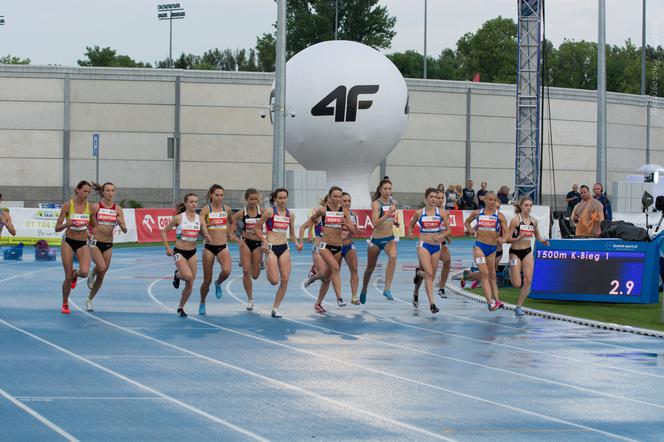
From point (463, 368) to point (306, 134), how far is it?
1231 inches

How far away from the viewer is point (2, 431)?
9211mm

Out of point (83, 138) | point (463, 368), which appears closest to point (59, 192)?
point (83, 138)

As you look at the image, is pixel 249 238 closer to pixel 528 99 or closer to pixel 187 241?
pixel 187 241

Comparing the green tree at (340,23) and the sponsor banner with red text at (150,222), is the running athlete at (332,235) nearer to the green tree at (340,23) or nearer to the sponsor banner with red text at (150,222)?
the sponsor banner with red text at (150,222)

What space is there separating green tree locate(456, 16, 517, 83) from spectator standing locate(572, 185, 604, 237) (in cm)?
9670

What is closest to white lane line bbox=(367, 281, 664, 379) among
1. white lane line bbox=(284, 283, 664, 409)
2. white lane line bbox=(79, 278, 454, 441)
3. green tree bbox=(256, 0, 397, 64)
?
white lane line bbox=(284, 283, 664, 409)

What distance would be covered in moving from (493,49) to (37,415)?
115185 millimetres

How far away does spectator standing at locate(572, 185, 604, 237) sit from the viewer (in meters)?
23.2

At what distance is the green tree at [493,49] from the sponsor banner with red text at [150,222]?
82495 mm

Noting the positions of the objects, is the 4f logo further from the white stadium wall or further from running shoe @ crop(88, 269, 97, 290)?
running shoe @ crop(88, 269, 97, 290)

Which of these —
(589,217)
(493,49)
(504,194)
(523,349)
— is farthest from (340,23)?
(523,349)

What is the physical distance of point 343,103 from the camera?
142ft

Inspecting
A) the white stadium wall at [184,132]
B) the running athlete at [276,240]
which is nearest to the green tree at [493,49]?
the white stadium wall at [184,132]

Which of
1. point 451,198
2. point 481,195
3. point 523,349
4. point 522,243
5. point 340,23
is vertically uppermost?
point 340,23
